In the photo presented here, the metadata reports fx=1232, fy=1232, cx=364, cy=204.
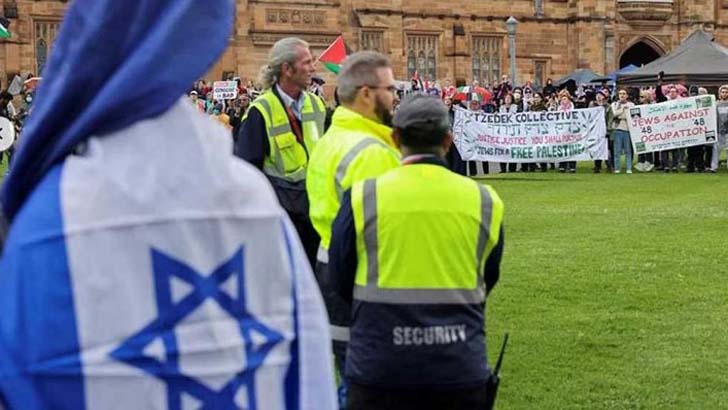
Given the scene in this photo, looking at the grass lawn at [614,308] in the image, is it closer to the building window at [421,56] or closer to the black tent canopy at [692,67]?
the black tent canopy at [692,67]

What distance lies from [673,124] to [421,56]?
644 inches

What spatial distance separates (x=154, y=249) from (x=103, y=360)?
0.18 m

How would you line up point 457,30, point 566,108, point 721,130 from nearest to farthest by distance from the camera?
point 721,130, point 566,108, point 457,30

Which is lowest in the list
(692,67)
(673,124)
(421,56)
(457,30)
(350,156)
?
(673,124)

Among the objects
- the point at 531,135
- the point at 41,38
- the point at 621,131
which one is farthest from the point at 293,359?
the point at 41,38

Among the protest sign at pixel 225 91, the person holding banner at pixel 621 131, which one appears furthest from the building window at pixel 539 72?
the person holding banner at pixel 621 131

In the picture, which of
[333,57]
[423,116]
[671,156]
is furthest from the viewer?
[333,57]

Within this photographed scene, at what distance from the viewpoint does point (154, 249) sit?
180 cm

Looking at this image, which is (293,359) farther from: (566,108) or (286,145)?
(566,108)

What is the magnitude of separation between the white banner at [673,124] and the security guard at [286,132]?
1916 cm

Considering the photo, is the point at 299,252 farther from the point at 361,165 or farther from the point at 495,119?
the point at 495,119

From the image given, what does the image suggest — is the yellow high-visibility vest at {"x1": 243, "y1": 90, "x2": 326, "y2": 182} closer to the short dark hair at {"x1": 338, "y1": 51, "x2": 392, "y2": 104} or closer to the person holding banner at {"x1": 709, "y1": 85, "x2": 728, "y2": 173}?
the short dark hair at {"x1": 338, "y1": 51, "x2": 392, "y2": 104}

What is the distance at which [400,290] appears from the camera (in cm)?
390

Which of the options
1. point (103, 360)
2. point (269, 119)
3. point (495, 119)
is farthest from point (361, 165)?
point (495, 119)
